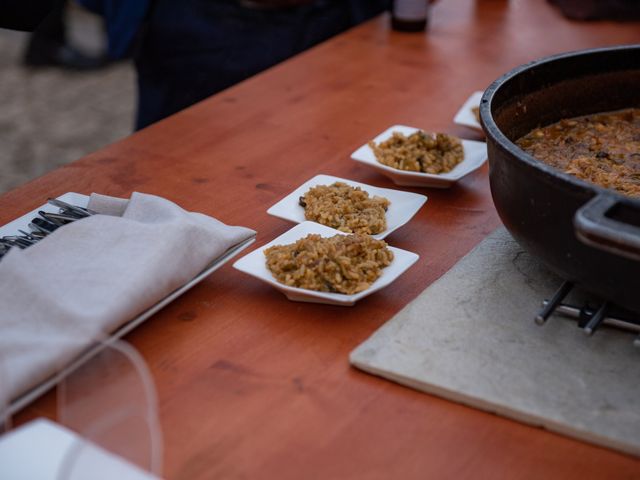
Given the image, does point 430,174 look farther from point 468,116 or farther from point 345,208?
point 468,116

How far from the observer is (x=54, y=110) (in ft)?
15.0

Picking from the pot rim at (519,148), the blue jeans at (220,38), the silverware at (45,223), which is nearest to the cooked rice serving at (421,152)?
the pot rim at (519,148)

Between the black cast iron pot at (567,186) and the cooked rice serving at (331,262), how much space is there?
200 millimetres

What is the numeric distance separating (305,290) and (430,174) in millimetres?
467

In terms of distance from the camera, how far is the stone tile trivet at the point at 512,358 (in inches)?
37.4

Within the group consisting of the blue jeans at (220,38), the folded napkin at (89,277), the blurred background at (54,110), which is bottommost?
the blurred background at (54,110)

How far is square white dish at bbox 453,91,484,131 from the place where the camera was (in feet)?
5.78

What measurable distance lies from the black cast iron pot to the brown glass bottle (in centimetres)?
110

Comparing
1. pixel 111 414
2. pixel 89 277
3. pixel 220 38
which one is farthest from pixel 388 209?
pixel 220 38

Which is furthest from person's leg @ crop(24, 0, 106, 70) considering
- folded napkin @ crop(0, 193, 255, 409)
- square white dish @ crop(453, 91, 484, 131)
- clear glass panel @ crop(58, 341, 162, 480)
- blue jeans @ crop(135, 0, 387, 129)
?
clear glass panel @ crop(58, 341, 162, 480)

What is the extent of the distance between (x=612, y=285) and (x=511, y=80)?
1.51 ft

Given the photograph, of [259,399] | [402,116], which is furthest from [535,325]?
[402,116]

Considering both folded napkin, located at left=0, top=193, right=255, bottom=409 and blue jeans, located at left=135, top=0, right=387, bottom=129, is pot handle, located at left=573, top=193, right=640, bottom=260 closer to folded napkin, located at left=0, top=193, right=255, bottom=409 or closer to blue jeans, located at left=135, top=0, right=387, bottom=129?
folded napkin, located at left=0, top=193, right=255, bottom=409

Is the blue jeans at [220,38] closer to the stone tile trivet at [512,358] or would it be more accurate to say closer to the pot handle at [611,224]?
the stone tile trivet at [512,358]
